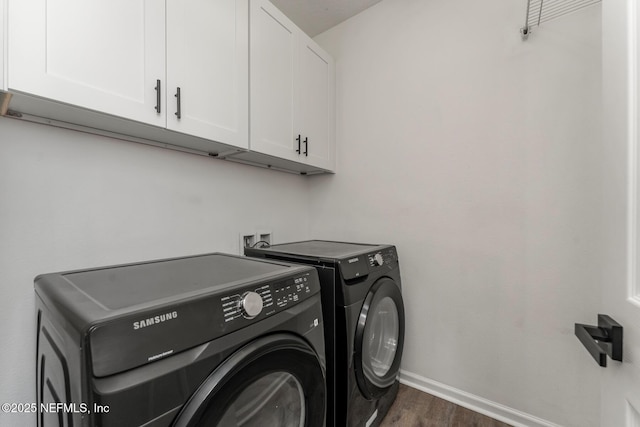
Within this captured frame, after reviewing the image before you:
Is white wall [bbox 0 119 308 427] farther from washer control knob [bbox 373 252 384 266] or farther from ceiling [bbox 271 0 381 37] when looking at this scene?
ceiling [bbox 271 0 381 37]

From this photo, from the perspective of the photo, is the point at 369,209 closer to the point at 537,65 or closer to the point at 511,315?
the point at 511,315

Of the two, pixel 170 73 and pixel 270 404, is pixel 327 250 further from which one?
pixel 170 73

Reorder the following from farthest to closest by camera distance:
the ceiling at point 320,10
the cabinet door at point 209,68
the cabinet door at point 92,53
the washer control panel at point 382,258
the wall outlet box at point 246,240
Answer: the ceiling at point 320,10 < the wall outlet box at point 246,240 < the washer control panel at point 382,258 < the cabinet door at point 209,68 < the cabinet door at point 92,53

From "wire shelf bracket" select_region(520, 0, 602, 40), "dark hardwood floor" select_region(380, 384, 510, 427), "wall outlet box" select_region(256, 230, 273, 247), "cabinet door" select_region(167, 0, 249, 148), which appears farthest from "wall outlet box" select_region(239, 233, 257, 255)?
"wire shelf bracket" select_region(520, 0, 602, 40)

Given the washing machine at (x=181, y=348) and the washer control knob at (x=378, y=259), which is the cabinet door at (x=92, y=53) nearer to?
the washing machine at (x=181, y=348)

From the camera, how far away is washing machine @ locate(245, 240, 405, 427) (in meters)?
1.16

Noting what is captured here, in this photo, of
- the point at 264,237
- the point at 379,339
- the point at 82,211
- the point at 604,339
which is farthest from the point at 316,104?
the point at 604,339

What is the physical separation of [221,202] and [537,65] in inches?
73.1

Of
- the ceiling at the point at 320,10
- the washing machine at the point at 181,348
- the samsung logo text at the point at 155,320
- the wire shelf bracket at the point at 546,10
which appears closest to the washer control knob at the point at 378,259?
the washing machine at the point at 181,348

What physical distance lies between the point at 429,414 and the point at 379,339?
521 mm

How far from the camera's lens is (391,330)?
1.57 meters

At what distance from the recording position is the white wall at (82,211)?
3.19ft

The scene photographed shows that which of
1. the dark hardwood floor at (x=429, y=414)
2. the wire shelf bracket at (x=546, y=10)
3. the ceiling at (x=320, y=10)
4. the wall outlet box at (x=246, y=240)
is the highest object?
the ceiling at (x=320, y=10)

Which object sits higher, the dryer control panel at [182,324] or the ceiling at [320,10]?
the ceiling at [320,10]
